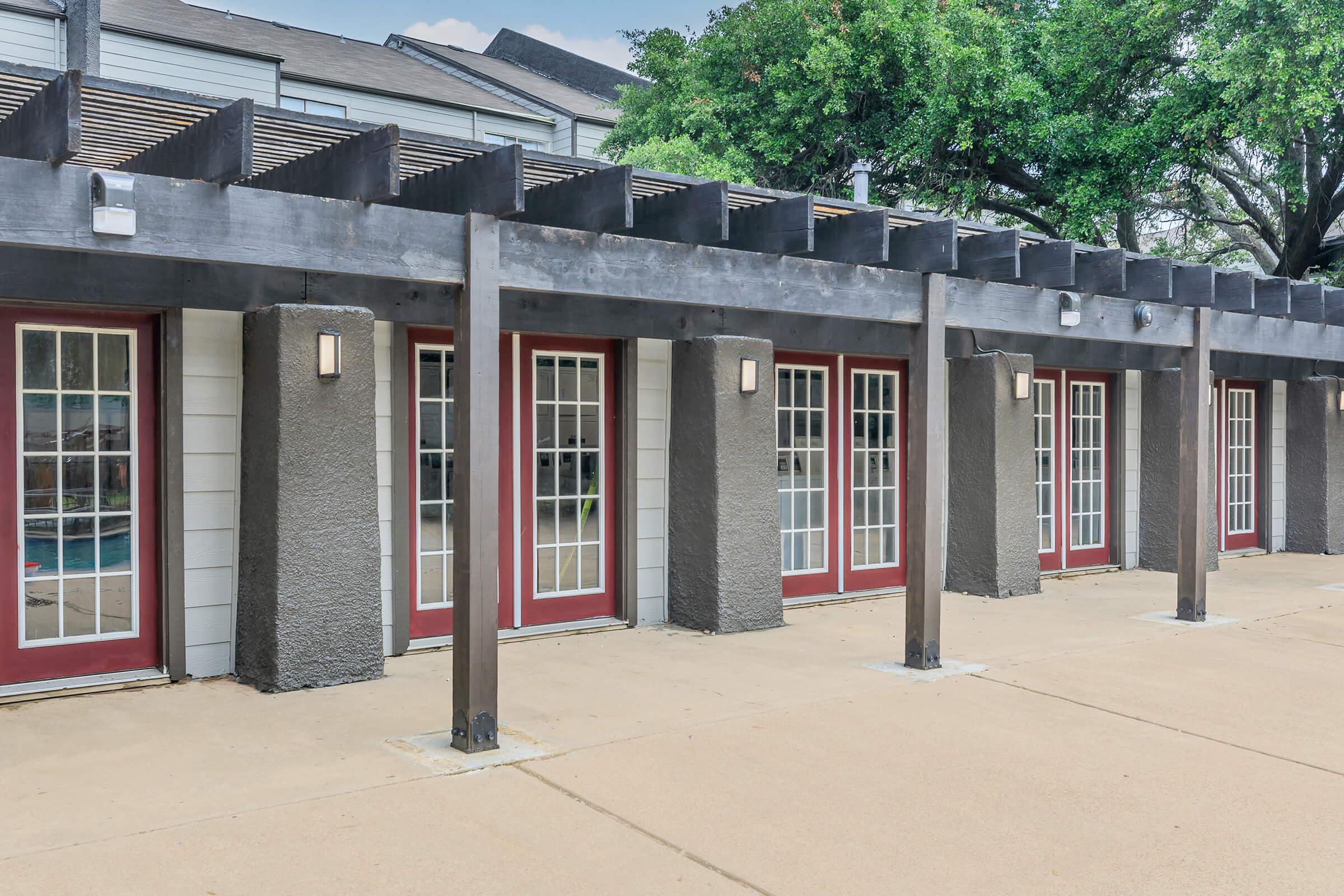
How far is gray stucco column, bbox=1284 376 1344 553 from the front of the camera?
1159 cm

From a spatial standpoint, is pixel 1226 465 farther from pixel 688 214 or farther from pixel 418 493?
pixel 418 493

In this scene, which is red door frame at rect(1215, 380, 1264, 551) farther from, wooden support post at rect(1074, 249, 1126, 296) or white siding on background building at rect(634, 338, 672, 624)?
white siding on background building at rect(634, 338, 672, 624)

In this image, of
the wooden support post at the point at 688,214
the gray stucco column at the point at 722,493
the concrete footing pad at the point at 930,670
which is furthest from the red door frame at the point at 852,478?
the wooden support post at the point at 688,214

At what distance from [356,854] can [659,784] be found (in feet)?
3.88

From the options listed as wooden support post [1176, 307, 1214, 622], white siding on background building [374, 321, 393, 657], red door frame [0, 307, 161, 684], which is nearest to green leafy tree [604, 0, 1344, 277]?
wooden support post [1176, 307, 1214, 622]

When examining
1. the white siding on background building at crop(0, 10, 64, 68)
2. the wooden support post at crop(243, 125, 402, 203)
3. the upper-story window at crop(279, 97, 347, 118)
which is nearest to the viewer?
the wooden support post at crop(243, 125, 402, 203)

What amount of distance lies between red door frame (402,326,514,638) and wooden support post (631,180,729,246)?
158 centimetres

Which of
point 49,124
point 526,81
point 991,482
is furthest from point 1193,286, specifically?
point 526,81

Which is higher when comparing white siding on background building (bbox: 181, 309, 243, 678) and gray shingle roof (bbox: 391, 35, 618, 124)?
gray shingle roof (bbox: 391, 35, 618, 124)

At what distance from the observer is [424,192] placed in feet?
15.9

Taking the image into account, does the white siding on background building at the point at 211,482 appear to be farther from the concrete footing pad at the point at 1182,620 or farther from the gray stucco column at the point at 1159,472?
the gray stucco column at the point at 1159,472

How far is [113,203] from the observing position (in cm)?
366

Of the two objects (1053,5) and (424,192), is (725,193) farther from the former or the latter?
(1053,5)

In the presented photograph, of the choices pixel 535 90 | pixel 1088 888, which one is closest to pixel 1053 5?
pixel 535 90
